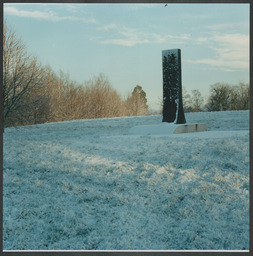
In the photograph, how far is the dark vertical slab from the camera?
29.7ft

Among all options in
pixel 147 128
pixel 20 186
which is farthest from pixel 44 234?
pixel 147 128

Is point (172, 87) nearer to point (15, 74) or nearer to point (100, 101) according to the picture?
point (15, 74)

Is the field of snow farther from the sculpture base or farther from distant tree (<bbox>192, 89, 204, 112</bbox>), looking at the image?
distant tree (<bbox>192, 89, 204, 112</bbox>)

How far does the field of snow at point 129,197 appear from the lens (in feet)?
11.9

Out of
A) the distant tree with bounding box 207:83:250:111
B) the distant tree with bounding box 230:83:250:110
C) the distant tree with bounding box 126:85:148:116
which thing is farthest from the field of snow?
the distant tree with bounding box 126:85:148:116

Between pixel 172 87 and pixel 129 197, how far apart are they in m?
5.32

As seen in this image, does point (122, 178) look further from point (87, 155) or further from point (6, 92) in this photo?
point (6, 92)

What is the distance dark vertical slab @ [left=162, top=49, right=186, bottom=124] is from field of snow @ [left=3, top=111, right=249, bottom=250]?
2.55m

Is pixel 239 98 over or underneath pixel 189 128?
over

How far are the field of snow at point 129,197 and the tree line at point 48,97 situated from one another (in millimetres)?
3891

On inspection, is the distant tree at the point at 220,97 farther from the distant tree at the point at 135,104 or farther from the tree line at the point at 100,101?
the distant tree at the point at 135,104

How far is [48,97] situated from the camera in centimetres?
1283

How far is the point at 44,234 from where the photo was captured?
3.76m

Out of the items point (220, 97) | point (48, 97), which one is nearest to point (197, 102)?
point (220, 97)
